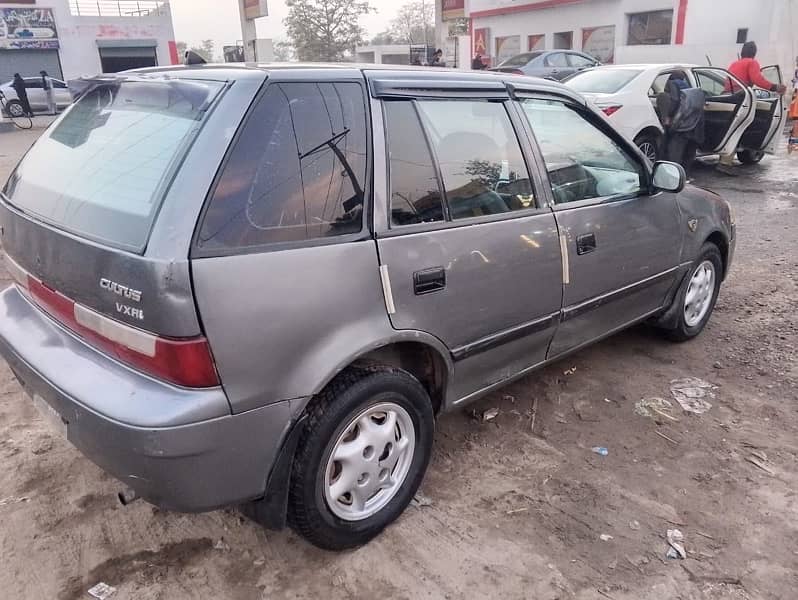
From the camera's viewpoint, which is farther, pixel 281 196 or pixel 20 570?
pixel 20 570

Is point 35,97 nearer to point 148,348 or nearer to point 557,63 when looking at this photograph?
point 557,63

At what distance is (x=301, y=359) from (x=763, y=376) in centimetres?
311

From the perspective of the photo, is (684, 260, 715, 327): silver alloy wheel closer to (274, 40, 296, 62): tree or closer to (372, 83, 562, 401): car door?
(372, 83, 562, 401): car door

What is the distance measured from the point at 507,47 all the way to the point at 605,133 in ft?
94.3

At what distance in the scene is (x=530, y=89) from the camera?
3111 millimetres

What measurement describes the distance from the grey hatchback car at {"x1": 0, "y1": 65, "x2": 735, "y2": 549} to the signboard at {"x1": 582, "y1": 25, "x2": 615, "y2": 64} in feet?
80.4

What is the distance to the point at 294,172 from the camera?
2.18 metres

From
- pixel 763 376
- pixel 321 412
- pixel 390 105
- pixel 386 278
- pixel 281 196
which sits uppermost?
pixel 390 105

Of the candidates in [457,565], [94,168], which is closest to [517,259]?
[457,565]

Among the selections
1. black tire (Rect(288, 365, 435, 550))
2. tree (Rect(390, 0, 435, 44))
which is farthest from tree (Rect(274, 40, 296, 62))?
black tire (Rect(288, 365, 435, 550))

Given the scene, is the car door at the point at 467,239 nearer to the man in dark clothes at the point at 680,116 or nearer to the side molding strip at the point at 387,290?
the side molding strip at the point at 387,290

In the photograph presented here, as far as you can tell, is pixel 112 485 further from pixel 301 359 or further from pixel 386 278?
pixel 386 278

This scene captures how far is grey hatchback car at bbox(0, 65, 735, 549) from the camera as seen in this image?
1970 mm

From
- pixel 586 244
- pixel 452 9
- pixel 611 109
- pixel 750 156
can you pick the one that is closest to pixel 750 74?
pixel 750 156
